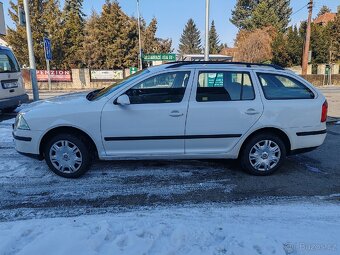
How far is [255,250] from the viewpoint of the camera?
8.69 feet

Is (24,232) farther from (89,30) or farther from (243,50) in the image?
(243,50)

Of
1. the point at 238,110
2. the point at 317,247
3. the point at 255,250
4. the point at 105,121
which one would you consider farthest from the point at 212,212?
the point at 105,121

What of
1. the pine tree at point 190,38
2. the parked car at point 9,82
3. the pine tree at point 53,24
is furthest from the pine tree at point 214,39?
the parked car at point 9,82

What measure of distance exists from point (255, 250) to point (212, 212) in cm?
79

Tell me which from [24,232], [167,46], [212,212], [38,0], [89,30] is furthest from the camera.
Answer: [167,46]

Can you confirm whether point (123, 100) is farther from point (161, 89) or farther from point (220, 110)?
point (220, 110)

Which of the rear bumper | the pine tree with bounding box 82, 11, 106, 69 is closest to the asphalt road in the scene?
the rear bumper

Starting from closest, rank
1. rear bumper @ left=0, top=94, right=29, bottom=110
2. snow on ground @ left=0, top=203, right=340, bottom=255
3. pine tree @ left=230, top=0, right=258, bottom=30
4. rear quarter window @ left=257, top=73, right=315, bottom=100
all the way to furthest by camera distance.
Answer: snow on ground @ left=0, top=203, right=340, bottom=255, rear quarter window @ left=257, top=73, right=315, bottom=100, rear bumper @ left=0, top=94, right=29, bottom=110, pine tree @ left=230, top=0, right=258, bottom=30

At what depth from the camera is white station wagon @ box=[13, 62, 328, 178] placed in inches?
164

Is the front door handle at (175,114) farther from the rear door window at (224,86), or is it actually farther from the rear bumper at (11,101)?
the rear bumper at (11,101)

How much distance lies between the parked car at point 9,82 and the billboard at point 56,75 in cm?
1949

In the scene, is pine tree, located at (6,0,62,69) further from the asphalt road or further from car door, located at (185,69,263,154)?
car door, located at (185,69,263,154)

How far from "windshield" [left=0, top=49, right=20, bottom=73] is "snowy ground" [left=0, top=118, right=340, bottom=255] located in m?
4.66

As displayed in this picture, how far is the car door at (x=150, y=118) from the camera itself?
4.16m
